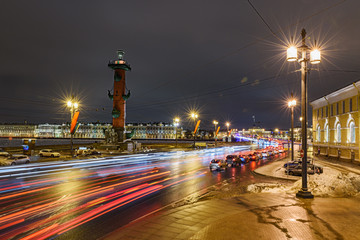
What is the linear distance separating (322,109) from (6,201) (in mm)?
49132

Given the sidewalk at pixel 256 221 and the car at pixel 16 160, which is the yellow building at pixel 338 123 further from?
the car at pixel 16 160

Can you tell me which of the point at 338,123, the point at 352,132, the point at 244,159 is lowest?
the point at 244,159

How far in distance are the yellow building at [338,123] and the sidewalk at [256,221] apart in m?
27.3

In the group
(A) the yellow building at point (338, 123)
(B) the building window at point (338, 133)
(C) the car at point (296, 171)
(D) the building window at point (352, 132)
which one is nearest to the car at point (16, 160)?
(C) the car at point (296, 171)

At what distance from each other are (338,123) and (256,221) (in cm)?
3795

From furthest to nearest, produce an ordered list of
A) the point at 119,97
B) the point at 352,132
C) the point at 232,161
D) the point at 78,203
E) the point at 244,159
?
the point at 119,97, the point at 244,159, the point at 352,132, the point at 232,161, the point at 78,203

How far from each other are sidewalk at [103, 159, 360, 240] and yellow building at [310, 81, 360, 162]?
89.5 ft

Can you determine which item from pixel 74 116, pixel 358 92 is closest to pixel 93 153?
pixel 74 116

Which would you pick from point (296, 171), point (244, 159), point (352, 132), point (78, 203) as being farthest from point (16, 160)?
point (352, 132)

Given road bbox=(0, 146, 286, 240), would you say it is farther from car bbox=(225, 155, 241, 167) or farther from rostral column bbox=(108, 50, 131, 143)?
rostral column bbox=(108, 50, 131, 143)

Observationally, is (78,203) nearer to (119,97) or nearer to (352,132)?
(352,132)

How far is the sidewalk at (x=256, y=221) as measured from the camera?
7184mm

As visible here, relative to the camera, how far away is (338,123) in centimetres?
3900

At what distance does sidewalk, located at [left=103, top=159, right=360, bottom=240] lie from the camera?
7184 millimetres
